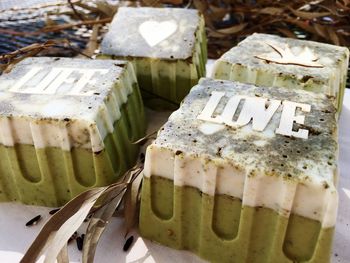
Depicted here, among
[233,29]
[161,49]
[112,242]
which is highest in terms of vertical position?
[161,49]

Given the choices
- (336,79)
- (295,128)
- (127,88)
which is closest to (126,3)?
(127,88)

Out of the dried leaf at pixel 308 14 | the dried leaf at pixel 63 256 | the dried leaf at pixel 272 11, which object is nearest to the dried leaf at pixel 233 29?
the dried leaf at pixel 272 11

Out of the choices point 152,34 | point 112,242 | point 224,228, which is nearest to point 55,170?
point 112,242

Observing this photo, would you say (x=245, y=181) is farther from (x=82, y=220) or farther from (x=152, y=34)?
(x=152, y=34)

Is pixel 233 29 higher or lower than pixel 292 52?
lower

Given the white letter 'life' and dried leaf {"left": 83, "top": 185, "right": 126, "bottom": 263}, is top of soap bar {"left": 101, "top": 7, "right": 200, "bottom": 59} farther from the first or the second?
dried leaf {"left": 83, "top": 185, "right": 126, "bottom": 263}

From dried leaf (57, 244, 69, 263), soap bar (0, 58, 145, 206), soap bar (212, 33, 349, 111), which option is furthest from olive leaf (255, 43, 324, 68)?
dried leaf (57, 244, 69, 263)

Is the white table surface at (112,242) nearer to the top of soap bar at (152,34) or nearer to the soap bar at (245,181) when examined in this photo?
the soap bar at (245,181)
